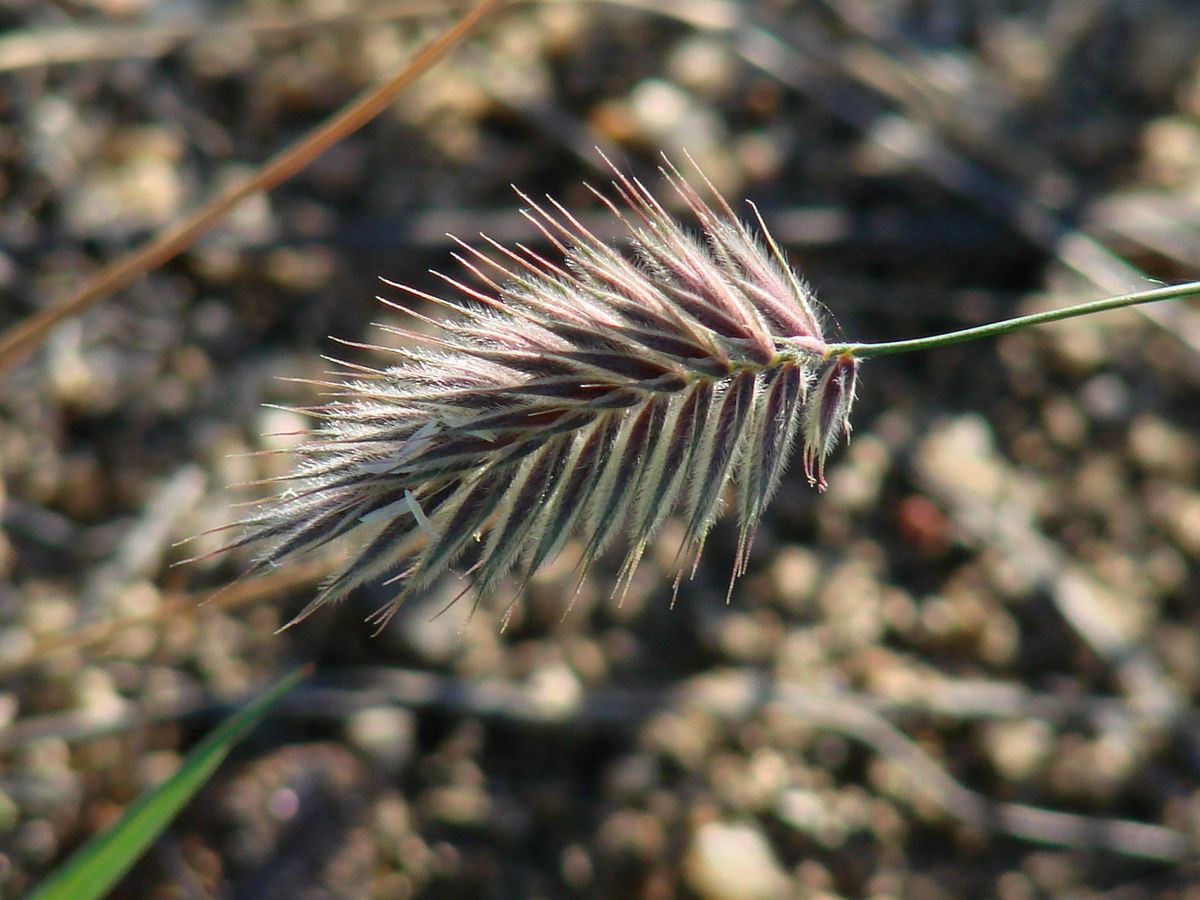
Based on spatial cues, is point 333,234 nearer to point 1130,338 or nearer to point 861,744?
point 861,744

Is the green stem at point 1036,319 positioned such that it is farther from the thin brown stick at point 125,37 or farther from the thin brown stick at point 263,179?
the thin brown stick at point 125,37

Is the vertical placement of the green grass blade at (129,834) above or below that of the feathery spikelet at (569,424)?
below

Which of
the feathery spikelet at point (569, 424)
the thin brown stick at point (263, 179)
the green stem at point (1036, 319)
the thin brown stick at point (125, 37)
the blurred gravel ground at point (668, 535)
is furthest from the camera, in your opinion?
the thin brown stick at point (125, 37)

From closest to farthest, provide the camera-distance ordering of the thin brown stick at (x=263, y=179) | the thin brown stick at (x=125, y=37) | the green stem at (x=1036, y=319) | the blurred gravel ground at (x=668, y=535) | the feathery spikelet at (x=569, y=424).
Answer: the green stem at (x=1036, y=319)
the feathery spikelet at (x=569, y=424)
the thin brown stick at (x=263, y=179)
the blurred gravel ground at (x=668, y=535)
the thin brown stick at (x=125, y=37)

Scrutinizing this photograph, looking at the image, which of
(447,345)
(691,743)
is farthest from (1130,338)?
(447,345)

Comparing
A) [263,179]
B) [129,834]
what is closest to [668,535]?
[263,179]

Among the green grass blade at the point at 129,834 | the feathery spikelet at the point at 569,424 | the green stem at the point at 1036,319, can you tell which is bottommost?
the green grass blade at the point at 129,834

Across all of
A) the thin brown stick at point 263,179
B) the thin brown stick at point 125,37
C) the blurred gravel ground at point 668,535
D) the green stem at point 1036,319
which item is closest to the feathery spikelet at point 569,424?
the green stem at point 1036,319
